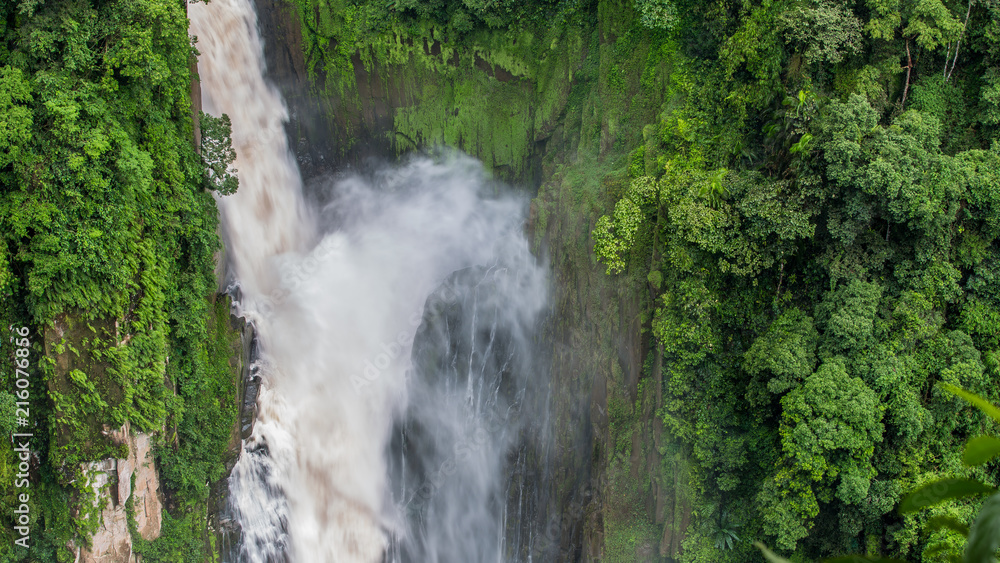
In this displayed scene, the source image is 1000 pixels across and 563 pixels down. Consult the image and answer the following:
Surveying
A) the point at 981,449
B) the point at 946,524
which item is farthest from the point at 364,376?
the point at 981,449

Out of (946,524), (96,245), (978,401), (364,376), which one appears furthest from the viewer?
(364,376)

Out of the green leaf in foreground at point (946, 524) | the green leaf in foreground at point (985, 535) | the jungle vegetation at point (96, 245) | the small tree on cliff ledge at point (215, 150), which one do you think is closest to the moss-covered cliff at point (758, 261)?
the small tree on cliff ledge at point (215, 150)

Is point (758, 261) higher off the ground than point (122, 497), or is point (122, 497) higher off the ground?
point (758, 261)

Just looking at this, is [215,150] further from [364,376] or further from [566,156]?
[566,156]

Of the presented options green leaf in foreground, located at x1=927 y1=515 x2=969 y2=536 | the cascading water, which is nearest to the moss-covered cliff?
the cascading water

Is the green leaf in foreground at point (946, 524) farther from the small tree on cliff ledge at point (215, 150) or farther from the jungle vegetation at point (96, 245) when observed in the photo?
the small tree on cliff ledge at point (215, 150)
